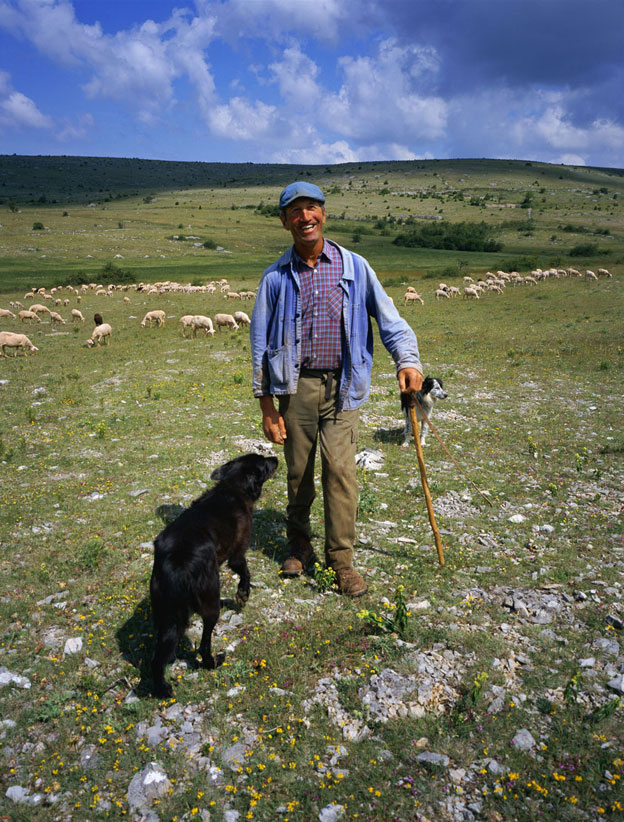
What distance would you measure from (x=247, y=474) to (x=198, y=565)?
4.44 feet

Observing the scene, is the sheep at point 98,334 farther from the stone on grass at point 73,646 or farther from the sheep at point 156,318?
the stone on grass at point 73,646

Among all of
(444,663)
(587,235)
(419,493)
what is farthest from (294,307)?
(587,235)

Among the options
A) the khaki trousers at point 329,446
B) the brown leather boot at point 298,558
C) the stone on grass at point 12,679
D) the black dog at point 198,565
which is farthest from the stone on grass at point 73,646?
the khaki trousers at point 329,446

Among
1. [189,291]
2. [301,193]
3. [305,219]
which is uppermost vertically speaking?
[301,193]

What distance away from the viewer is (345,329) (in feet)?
14.4

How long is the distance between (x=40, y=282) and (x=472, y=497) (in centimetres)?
5176

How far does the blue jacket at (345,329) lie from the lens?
14.5 feet

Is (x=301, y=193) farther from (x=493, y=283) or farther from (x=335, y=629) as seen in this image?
(x=493, y=283)

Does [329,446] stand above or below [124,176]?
below

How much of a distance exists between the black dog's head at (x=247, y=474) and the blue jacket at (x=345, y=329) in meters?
0.79

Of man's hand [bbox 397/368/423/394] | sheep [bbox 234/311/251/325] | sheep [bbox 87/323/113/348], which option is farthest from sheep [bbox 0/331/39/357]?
man's hand [bbox 397/368/423/394]

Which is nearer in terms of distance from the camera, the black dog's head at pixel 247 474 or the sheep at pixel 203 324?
the black dog's head at pixel 247 474

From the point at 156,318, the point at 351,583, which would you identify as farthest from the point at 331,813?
the point at 156,318

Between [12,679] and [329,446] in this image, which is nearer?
[12,679]
